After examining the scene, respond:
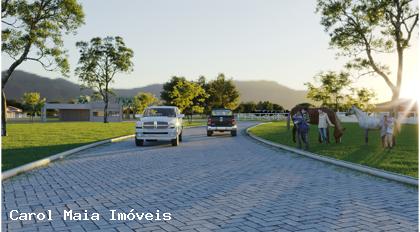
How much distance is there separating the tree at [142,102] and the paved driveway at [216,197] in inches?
3892

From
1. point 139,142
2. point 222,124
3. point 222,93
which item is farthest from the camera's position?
point 222,93

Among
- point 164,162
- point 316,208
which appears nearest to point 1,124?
point 164,162

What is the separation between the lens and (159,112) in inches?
738

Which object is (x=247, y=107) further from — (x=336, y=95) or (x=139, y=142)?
(x=139, y=142)

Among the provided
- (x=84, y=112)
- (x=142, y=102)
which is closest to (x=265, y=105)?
(x=142, y=102)

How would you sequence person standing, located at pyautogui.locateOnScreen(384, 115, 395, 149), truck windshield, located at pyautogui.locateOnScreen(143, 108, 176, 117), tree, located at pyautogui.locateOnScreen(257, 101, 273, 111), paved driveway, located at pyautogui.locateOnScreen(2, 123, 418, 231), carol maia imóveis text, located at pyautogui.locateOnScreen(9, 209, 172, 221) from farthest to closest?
1. tree, located at pyautogui.locateOnScreen(257, 101, 273, 111)
2. truck windshield, located at pyautogui.locateOnScreen(143, 108, 176, 117)
3. person standing, located at pyautogui.locateOnScreen(384, 115, 395, 149)
4. carol maia imóveis text, located at pyautogui.locateOnScreen(9, 209, 172, 221)
5. paved driveway, located at pyautogui.locateOnScreen(2, 123, 418, 231)

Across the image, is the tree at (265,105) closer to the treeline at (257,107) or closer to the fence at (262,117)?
the treeline at (257,107)

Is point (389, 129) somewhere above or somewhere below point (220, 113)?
below

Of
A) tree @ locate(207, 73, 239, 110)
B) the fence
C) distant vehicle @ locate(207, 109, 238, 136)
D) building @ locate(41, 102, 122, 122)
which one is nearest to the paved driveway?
distant vehicle @ locate(207, 109, 238, 136)

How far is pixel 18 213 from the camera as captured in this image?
5.81 metres

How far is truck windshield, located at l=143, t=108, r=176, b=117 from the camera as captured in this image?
18516mm

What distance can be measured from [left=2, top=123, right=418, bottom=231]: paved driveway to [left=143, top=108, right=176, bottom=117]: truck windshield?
728cm

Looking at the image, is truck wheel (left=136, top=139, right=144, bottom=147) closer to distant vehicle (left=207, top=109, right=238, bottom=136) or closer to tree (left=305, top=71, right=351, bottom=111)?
distant vehicle (left=207, top=109, right=238, bottom=136)

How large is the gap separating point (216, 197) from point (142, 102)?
110670 millimetres
